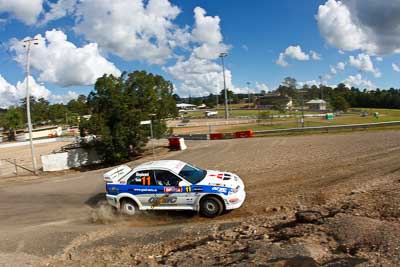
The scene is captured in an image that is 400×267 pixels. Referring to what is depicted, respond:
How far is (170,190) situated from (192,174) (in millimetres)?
914

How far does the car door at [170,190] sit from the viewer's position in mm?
9922

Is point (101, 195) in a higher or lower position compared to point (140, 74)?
lower

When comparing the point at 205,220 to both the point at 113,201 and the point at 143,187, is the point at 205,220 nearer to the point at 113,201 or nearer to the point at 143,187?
the point at 143,187

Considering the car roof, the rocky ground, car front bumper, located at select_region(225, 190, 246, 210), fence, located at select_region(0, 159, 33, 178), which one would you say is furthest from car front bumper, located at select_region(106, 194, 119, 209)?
fence, located at select_region(0, 159, 33, 178)

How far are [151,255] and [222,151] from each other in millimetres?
17279

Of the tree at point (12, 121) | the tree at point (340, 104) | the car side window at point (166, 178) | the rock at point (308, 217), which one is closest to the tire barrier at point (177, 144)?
the car side window at point (166, 178)

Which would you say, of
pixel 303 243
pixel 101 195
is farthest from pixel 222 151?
pixel 303 243

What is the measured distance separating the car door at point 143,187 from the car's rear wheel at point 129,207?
→ 28 centimetres

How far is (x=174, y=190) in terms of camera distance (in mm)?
10039

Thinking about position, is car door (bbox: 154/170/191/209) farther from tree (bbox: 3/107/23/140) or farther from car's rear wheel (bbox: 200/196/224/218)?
tree (bbox: 3/107/23/140)

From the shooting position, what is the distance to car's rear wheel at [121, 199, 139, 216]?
10445 millimetres

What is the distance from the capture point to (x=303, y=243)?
239 inches

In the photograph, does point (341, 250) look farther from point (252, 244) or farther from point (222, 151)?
point (222, 151)

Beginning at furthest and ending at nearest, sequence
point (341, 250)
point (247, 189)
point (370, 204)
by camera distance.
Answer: point (247, 189)
point (370, 204)
point (341, 250)
